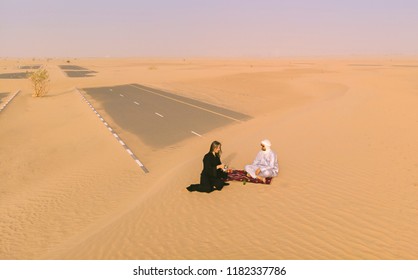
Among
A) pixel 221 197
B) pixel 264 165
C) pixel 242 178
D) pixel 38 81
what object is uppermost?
pixel 38 81

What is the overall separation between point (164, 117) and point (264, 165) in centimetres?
1398

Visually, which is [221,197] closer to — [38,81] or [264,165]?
[264,165]

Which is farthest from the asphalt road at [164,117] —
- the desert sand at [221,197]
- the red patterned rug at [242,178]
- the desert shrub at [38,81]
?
the desert shrub at [38,81]

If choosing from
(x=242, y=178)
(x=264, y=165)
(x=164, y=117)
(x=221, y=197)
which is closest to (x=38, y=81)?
(x=164, y=117)

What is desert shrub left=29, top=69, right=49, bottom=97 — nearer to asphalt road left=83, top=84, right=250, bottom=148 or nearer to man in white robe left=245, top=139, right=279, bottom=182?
asphalt road left=83, top=84, right=250, bottom=148

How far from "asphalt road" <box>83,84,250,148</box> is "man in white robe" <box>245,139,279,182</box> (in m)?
6.90

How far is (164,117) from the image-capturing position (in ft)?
73.8

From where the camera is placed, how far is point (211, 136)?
16859mm

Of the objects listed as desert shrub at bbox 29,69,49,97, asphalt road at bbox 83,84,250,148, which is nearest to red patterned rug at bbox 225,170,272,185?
asphalt road at bbox 83,84,250,148

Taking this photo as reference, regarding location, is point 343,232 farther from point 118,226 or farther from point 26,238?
point 26,238

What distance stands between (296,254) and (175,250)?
2.17 meters

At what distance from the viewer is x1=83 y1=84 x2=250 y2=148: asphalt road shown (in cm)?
1772

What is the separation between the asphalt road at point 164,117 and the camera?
17719 millimetres
